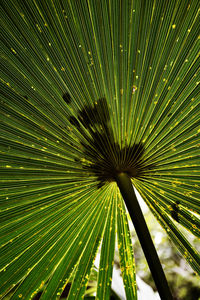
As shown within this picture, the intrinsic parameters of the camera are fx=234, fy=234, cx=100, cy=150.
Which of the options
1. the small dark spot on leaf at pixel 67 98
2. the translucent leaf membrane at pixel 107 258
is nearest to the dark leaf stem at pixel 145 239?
the translucent leaf membrane at pixel 107 258

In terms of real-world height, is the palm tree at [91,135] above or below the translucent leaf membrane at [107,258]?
above

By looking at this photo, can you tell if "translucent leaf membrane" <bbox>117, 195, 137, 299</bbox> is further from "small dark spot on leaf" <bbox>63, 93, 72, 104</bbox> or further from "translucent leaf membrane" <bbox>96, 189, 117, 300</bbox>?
"small dark spot on leaf" <bbox>63, 93, 72, 104</bbox>

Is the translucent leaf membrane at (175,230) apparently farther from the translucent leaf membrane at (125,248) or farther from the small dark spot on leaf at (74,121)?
the small dark spot on leaf at (74,121)

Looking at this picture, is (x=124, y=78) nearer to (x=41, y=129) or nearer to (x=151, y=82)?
(x=151, y=82)

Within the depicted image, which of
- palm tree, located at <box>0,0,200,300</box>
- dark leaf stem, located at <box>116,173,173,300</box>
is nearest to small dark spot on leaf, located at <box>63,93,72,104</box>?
palm tree, located at <box>0,0,200,300</box>

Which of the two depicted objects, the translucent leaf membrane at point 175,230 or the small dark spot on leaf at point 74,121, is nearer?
the small dark spot on leaf at point 74,121

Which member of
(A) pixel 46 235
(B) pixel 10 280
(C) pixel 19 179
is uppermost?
(C) pixel 19 179

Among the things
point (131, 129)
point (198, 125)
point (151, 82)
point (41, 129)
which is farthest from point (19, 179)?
point (198, 125)
